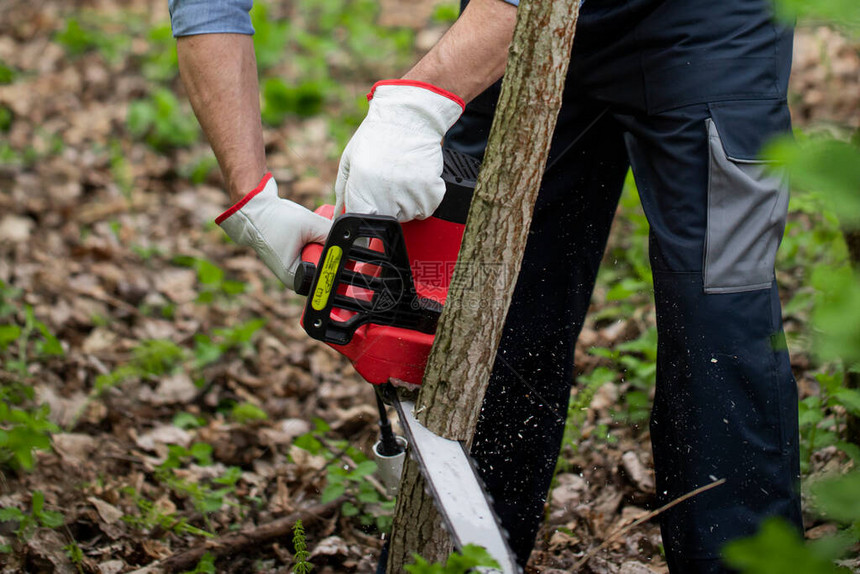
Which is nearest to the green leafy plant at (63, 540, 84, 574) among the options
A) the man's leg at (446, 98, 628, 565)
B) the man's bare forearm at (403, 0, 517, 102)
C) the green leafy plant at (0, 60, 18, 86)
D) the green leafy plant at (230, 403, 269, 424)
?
the green leafy plant at (230, 403, 269, 424)

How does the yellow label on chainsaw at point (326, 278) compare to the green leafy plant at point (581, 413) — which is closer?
the yellow label on chainsaw at point (326, 278)

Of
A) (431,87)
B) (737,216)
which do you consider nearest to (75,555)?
(431,87)

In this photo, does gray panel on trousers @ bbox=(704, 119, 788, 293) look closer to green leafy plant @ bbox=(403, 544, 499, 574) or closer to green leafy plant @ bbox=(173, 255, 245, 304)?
green leafy plant @ bbox=(403, 544, 499, 574)

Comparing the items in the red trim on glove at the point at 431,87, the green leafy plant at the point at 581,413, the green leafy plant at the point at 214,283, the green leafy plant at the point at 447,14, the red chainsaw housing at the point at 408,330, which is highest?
the green leafy plant at the point at 447,14

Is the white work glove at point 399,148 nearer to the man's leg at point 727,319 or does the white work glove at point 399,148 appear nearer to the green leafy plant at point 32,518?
the man's leg at point 727,319

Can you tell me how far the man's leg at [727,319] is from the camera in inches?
64.4

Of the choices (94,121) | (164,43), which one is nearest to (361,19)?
(164,43)

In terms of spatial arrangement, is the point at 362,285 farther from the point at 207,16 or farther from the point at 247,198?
the point at 207,16

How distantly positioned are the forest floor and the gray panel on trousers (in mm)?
180

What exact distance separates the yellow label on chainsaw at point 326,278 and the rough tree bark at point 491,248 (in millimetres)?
293

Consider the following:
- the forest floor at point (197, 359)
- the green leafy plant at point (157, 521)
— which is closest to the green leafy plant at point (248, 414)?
the forest floor at point (197, 359)

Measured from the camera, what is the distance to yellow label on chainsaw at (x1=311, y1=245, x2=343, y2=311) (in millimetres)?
1718

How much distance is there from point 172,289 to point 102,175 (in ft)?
4.95

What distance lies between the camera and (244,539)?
2217mm
